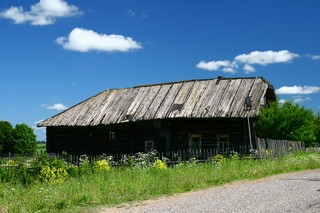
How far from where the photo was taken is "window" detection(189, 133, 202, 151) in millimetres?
25938

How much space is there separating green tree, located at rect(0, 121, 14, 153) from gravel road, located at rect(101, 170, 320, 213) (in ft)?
150

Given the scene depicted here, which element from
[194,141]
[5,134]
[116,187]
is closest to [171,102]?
[194,141]

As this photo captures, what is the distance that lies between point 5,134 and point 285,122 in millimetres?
38309

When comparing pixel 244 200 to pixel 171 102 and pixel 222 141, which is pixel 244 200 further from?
pixel 171 102

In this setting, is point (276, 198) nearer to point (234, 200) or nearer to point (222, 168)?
point (234, 200)

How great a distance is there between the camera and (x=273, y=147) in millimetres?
20531

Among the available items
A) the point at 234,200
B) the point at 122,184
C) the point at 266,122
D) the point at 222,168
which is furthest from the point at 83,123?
the point at 234,200

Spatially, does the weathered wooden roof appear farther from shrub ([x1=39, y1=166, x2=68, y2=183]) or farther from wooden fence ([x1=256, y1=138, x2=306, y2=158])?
shrub ([x1=39, y1=166, x2=68, y2=183])

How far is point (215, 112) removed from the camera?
24078 millimetres

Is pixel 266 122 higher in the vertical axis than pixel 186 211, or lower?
higher

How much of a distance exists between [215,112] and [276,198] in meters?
15.1

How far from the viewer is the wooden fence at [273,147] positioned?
61.9ft

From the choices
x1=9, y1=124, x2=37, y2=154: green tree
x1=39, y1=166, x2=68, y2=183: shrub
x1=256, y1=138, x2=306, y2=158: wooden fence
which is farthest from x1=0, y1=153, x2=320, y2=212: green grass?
x1=9, y1=124, x2=37, y2=154: green tree

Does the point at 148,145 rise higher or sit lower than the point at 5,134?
lower
